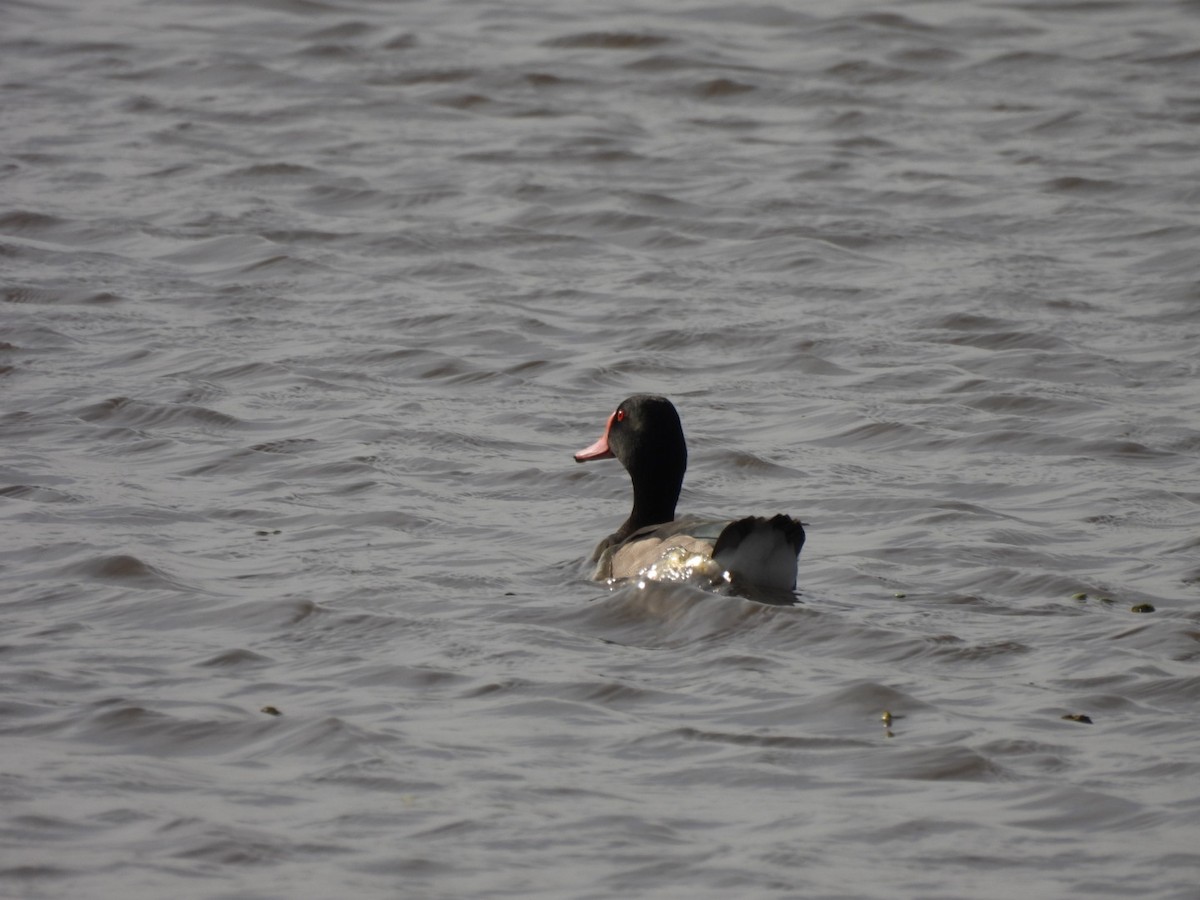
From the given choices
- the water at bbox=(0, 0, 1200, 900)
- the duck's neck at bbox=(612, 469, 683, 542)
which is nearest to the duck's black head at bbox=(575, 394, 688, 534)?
the duck's neck at bbox=(612, 469, 683, 542)

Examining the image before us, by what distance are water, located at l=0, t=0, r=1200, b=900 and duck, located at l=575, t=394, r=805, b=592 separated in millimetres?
193

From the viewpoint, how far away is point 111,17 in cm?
2095

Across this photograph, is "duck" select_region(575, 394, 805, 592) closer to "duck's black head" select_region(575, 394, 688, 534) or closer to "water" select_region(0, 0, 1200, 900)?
"duck's black head" select_region(575, 394, 688, 534)

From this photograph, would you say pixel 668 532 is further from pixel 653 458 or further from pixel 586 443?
pixel 586 443

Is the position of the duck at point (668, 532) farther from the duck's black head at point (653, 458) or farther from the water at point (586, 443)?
the water at point (586, 443)

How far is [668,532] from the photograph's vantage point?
338 inches

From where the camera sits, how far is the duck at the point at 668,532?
799cm

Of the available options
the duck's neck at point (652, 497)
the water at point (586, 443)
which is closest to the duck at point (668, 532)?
the duck's neck at point (652, 497)

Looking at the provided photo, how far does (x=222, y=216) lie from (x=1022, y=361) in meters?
6.21

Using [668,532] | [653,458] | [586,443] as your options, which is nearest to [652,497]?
[653,458]

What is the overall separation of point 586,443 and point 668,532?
204 centimetres

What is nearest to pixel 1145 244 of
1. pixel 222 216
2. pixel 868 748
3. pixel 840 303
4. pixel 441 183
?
pixel 840 303

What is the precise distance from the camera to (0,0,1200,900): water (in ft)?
19.4

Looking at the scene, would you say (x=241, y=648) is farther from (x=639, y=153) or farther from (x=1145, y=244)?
(x=639, y=153)
